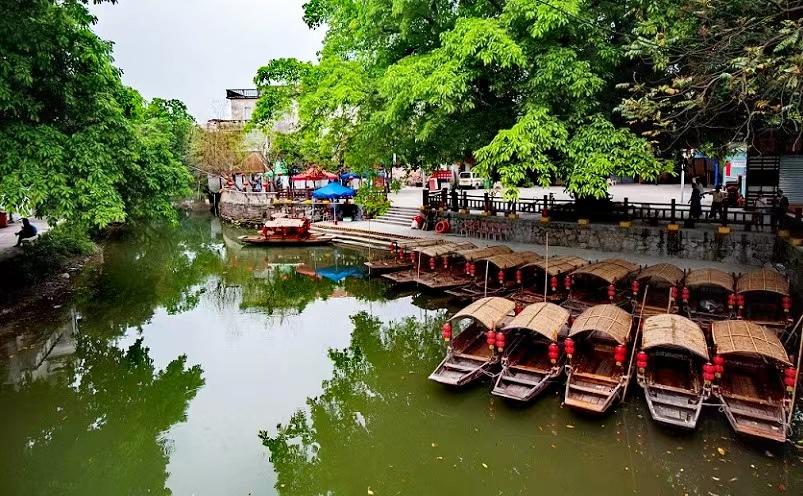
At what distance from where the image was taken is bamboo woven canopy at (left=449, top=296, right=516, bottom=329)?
332 inches

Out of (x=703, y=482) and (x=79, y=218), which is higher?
(x=79, y=218)

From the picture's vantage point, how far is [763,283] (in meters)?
9.41

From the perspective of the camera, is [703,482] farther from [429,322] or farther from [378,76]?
[378,76]

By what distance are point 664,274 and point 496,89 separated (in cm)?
617

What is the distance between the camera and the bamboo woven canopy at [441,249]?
48.6 feet

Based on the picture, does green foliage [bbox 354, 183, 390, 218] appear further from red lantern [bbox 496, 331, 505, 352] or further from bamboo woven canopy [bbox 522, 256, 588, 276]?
red lantern [bbox 496, 331, 505, 352]

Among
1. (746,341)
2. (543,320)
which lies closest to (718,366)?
(746,341)

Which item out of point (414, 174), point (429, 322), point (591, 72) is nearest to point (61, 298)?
point (429, 322)

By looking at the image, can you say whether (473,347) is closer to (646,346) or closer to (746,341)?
(646,346)

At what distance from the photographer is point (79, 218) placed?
34.4 feet

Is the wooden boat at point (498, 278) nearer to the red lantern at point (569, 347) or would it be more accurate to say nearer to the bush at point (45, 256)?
the red lantern at point (569, 347)

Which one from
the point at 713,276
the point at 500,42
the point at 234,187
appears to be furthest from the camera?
the point at 234,187

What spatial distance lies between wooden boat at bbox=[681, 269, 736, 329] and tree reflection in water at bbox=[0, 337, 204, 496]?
928 cm

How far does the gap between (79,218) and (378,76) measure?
9.39 m
